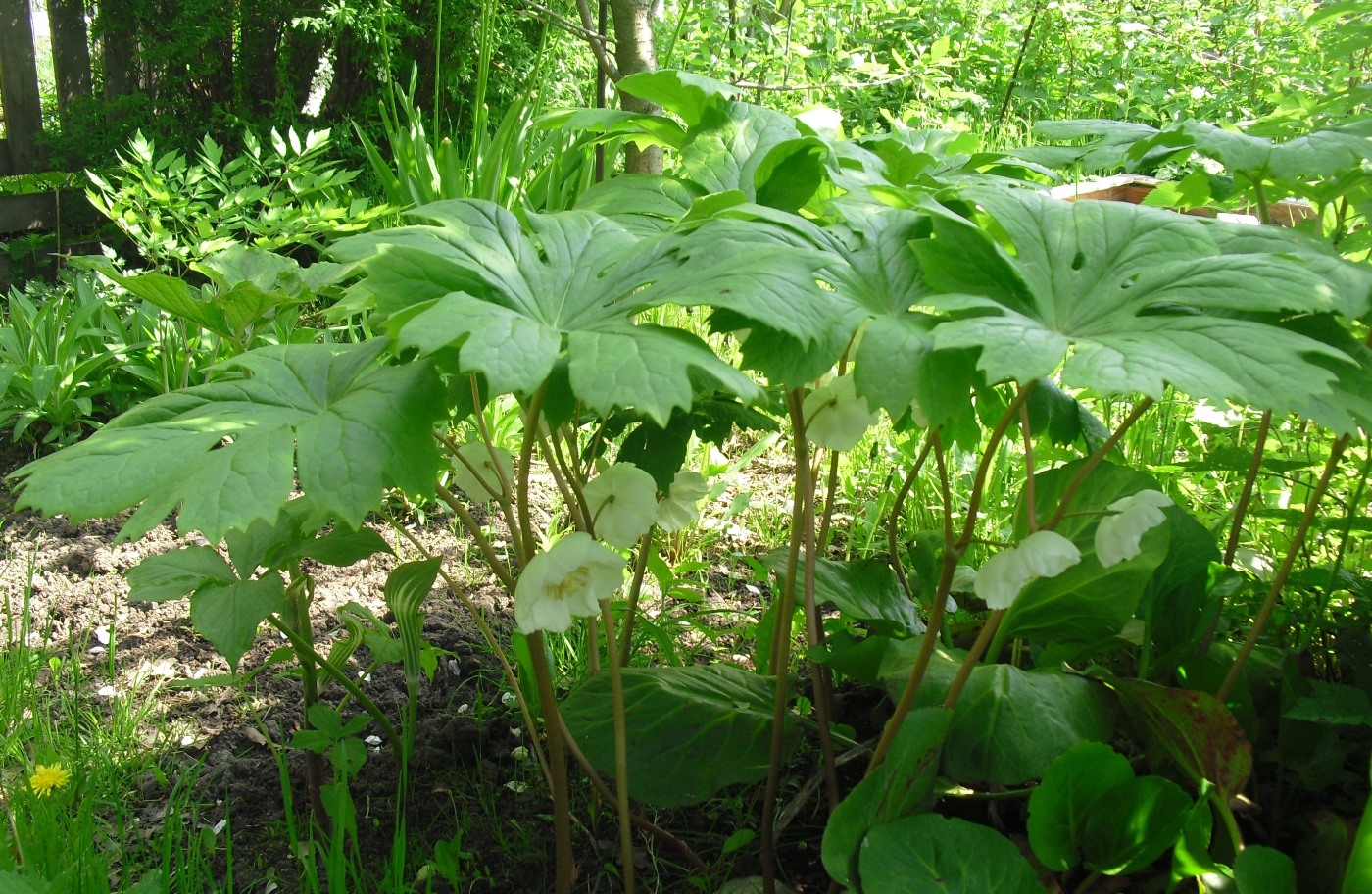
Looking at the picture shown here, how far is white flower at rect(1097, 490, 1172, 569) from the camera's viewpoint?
1034mm

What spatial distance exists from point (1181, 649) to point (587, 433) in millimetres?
1637

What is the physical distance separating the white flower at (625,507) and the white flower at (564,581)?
0.08 metres

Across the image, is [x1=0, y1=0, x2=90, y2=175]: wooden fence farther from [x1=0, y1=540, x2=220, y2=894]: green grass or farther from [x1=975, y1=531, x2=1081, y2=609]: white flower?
[x1=975, y1=531, x2=1081, y2=609]: white flower

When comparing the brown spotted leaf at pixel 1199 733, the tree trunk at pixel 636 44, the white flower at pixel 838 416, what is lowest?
the brown spotted leaf at pixel 1199 733

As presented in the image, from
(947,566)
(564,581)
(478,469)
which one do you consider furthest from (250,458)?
(947,566)

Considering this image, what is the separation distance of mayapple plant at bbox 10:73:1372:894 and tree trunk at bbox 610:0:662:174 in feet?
5.25

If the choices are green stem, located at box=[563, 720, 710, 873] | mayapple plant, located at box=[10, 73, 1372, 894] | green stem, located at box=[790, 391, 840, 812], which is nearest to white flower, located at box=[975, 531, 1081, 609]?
mayapple plant, located at box=[10, 73, 1372, 894]

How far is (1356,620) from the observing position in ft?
5.08

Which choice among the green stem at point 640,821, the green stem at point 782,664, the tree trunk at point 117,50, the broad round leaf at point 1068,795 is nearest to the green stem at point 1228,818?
the broad round leaf at point 1068,795

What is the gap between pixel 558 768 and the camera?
1.30 m

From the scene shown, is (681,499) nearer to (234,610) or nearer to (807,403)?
(807,403)

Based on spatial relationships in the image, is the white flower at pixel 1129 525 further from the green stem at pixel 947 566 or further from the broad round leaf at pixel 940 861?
the broad round leaf at pixel 940 861

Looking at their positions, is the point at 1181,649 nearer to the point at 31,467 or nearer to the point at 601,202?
the point at 601,202

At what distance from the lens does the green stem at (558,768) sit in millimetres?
1205
